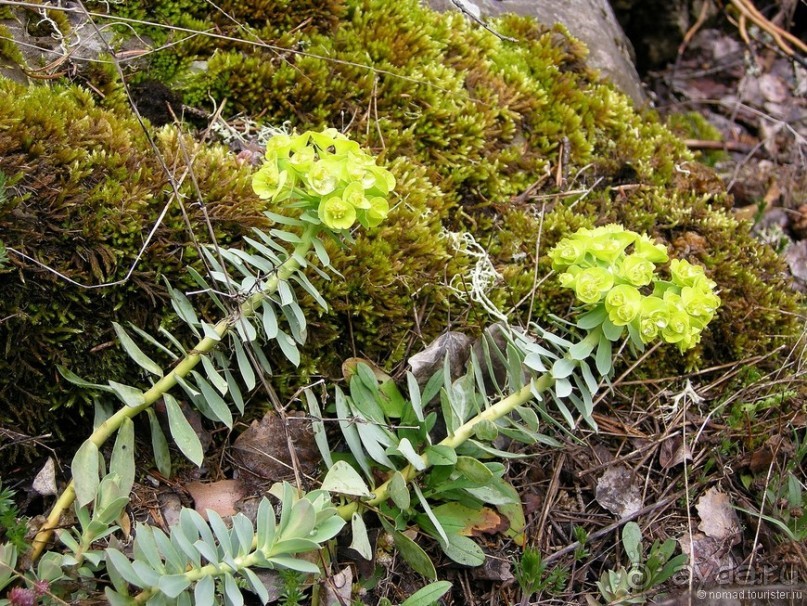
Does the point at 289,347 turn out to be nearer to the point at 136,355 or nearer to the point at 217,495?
the point at 136,355

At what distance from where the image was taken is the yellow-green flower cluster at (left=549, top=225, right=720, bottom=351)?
89.1 inches

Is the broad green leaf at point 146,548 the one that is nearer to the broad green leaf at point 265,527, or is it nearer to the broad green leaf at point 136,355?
the broad green leaf at point 265,527

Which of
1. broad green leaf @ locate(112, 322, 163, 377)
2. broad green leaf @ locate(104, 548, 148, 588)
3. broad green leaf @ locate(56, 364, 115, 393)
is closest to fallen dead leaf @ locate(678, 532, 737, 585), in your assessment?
broad green leaf @ locate(104, 548, 148, 588)

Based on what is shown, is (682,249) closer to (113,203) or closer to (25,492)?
(113,203)

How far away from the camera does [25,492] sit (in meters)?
2.29

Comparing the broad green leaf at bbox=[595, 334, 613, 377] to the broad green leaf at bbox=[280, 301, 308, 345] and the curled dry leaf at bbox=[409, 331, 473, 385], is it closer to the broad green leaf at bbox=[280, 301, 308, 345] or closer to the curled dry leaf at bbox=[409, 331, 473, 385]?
the curled dry leaf at bbox=[409, 331, 473, 385]

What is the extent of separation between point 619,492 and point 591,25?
301cm

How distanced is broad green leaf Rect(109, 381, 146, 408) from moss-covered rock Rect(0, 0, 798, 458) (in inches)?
11.8

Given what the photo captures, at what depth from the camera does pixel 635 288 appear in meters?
2.32

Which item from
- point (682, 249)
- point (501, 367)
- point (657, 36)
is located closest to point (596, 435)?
point (501, 367)

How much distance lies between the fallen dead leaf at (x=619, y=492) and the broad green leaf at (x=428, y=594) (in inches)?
33.2

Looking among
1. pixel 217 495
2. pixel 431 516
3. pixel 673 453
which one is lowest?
pixel 673 453

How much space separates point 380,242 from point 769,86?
4434mm

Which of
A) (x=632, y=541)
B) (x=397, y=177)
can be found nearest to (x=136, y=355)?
(x=397, y=177)
